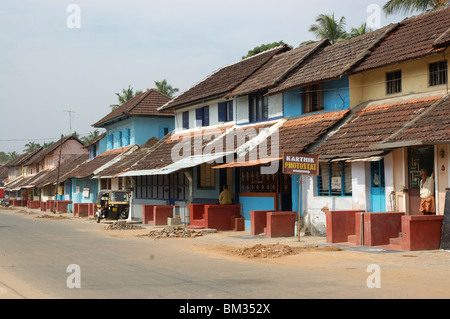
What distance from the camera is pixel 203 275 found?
1065 cm

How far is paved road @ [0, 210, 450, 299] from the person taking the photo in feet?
28.2

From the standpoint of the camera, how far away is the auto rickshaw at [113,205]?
30.5 m

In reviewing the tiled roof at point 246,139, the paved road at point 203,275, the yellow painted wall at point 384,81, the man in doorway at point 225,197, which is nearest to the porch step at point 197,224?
the man in doorway at point 225,197

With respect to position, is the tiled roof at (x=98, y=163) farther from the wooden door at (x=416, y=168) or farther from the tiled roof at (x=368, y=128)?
the wooden door at (x=416, y=168)

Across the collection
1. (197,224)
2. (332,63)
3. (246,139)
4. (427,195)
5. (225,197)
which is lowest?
(197,224)

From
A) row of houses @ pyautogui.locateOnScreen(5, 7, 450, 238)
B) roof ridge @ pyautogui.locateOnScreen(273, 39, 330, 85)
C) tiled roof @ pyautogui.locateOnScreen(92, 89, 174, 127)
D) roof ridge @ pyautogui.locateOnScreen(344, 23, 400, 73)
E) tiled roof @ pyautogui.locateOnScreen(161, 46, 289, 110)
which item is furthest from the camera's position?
tiled roof @ pyautogui.locateOnScreen(92, 89, 174, 127)

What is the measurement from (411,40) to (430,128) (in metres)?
5.36

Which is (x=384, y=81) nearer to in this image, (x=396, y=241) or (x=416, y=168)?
(x=416, y=168)

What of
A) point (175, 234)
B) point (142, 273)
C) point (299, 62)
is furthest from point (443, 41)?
point (175, 234)

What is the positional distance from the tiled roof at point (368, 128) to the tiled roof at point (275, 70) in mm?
4714

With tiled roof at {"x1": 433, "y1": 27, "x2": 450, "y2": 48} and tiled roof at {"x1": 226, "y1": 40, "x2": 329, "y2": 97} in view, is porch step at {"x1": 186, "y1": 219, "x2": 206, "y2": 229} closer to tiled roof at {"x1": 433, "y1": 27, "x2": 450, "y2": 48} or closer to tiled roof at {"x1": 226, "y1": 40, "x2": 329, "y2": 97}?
tiled roof at {"x1": 226, "y1": 40, "x2": 329, "y2": 97}

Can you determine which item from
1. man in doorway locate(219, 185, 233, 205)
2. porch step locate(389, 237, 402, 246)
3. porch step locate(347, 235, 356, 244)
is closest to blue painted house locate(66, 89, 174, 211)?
man in doorway locate(219, 185, 233, 205)

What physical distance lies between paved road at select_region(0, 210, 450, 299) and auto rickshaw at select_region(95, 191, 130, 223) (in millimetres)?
14328

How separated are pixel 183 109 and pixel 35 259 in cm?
1838
